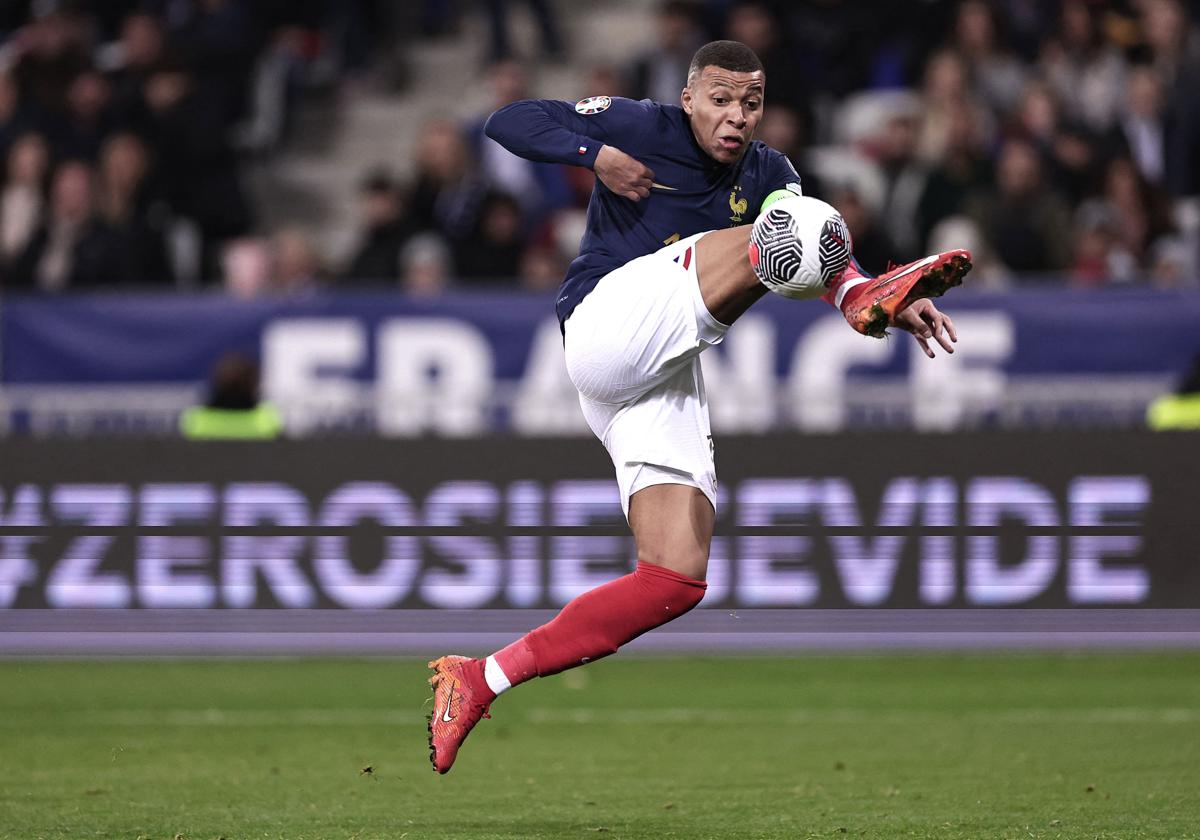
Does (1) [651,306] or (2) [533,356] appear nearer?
(1) [651,306]

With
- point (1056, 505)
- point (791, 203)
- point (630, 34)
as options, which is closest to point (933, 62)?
point (630, 34)

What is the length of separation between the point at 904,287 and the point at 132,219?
31.8ft

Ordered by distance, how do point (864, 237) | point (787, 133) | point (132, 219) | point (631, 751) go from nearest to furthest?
point (631, 751)
point (864, 237)
point (787, 133)
point (132, 219)

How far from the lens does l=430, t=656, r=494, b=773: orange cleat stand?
5723 mm

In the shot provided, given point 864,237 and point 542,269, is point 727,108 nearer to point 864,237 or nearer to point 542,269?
point 864,237

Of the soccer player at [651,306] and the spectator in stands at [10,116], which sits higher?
the spectator in stands at [10,116]

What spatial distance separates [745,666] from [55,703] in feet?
12.1

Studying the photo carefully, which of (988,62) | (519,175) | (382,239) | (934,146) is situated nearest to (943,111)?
(934,146)

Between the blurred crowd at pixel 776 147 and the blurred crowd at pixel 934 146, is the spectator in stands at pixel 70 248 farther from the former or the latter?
the blurred crowd at pixel 934 146

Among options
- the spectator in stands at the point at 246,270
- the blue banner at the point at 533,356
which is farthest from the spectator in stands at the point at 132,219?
the blue banner at the point at 533,356

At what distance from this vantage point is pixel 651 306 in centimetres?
564

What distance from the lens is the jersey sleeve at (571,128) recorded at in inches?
229

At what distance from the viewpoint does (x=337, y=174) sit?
16.5 meters

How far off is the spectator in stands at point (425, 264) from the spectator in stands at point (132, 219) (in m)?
1.80
